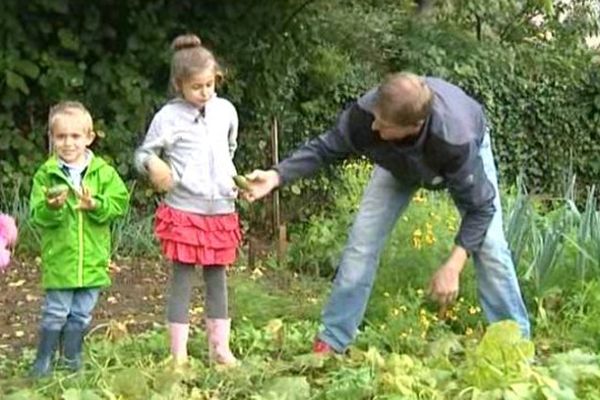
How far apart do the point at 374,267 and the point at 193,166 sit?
2.99 feet

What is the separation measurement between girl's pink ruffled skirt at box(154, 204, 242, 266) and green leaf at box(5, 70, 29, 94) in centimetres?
466

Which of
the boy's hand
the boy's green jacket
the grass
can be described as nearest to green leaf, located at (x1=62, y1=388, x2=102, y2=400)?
the grass

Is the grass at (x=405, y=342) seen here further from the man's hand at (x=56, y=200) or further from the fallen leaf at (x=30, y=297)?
the fallen leaf at (x=30, y=297)

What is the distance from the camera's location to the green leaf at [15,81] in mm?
9508

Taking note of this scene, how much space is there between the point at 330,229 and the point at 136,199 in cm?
181

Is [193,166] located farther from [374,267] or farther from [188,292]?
[374,267]

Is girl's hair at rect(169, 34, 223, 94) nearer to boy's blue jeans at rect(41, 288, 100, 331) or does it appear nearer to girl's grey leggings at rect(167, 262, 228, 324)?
girl's grey leggings at rect(167, 262, 228, 324)

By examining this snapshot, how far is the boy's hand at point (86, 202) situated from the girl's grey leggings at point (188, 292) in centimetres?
46

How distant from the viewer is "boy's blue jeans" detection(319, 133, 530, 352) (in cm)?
539

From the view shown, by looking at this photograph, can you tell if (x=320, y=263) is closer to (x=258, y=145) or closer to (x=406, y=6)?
(x=258, y=145)

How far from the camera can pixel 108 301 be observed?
733 centimetres

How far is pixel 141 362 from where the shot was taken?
5164mm

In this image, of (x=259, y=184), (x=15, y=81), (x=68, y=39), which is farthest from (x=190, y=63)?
(x=68, y=39)

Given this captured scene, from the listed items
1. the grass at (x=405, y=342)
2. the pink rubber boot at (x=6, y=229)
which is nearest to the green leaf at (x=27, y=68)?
the grass at (x=405, y=342)
